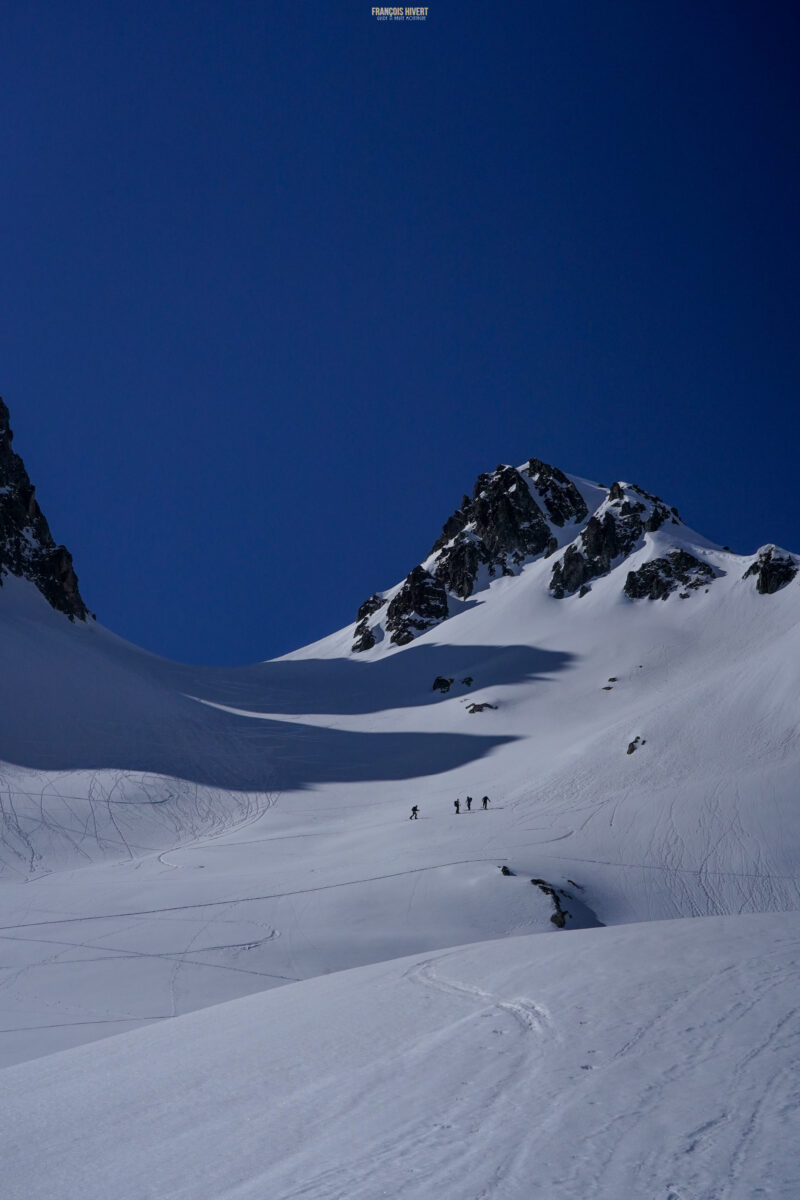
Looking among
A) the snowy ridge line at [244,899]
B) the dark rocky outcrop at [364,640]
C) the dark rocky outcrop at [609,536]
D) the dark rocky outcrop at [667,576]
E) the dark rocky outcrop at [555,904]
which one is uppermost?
the dark rocky outcrop at [609,536]

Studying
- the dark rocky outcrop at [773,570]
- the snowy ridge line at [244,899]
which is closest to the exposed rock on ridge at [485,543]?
the dark rocky outcrop at [773,570]

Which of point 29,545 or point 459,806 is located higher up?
point 29,545

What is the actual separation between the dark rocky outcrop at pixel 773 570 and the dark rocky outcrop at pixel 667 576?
6.18 meters

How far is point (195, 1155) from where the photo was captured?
457cm

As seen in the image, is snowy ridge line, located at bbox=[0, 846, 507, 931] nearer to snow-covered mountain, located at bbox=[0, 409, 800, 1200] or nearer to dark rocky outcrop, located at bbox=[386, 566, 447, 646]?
snow-covered mountain, located at bbox=[0, 409, 800, 1200]

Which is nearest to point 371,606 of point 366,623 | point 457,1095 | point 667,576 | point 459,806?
point 366,623

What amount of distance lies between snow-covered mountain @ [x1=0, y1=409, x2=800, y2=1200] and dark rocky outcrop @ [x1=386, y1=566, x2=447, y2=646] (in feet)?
46.9

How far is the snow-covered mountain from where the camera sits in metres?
4.64

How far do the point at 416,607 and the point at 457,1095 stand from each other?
314 feet

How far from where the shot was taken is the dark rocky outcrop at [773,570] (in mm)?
69500

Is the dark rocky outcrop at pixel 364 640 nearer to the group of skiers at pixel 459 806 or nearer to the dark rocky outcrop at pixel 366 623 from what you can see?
the dark rocky outcrop at pixel 366 623

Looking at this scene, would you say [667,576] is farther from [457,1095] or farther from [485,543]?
[457,1095]

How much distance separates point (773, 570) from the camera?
230 feet

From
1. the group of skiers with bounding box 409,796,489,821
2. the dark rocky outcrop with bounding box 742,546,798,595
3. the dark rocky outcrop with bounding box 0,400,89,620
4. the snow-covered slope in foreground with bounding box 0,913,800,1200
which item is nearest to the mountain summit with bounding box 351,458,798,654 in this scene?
→ the dark rocky outcrop with bounding box 742,546,798,595
